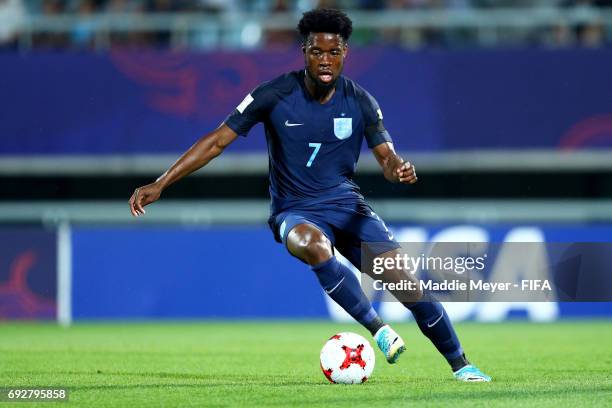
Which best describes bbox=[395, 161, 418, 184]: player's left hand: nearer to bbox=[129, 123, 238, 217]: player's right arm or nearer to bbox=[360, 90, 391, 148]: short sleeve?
bbox=[360, 90, 391, 148]: short sleeve

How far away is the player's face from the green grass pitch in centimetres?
189

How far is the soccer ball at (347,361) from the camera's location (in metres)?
7.23

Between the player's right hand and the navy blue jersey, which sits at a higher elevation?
the navy blue jersey

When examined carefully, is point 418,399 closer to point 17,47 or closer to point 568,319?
point 568,319

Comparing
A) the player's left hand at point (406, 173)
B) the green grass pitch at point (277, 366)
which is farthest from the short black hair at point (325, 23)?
the green grass pitch at point (277, 366)

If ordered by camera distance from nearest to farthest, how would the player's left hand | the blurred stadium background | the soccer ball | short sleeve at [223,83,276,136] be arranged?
the player's left hand < the soccer ball < short sleeve at [223,83,276,136] < the blurred stadium background

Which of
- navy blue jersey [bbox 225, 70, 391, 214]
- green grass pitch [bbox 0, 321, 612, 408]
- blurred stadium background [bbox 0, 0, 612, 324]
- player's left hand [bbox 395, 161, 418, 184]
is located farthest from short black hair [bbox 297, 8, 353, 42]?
blurred stadium background [bbox 0, 0, 612, 324]

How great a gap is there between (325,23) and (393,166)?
97cm

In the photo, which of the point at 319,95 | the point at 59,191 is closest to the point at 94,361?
the point at 319,95

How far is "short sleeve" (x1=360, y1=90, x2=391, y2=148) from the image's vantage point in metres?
7.53

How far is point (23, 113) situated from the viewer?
54.2ft

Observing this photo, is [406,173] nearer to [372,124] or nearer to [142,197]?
[372,124]

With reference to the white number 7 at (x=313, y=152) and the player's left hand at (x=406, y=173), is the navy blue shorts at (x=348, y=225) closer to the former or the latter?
the white number 7 at (x=313, y=152)

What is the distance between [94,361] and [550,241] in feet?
25.1
